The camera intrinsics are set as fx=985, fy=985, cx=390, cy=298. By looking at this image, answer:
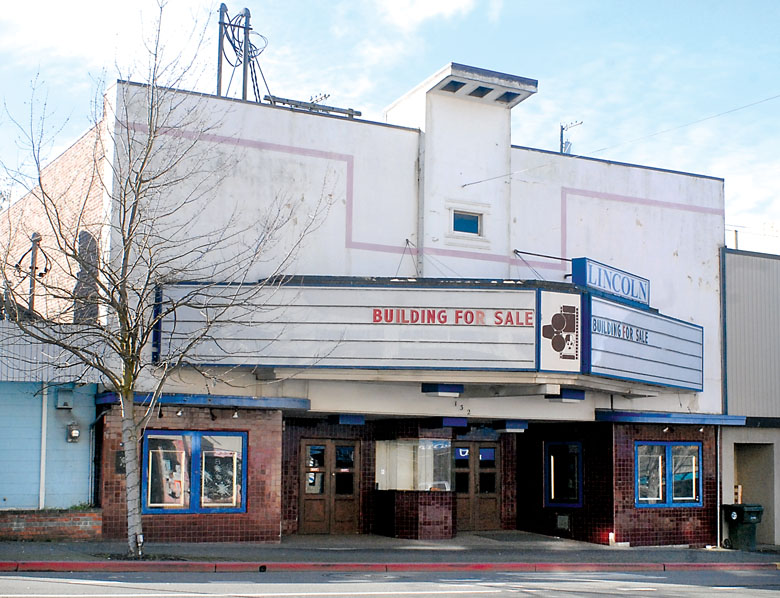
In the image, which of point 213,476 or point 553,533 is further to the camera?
point 553,533

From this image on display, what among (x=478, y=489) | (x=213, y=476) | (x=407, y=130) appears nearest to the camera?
(x=213, y=476)

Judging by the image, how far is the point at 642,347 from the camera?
70.0 feet

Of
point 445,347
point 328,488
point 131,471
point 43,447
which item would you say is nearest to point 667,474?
point 328,488

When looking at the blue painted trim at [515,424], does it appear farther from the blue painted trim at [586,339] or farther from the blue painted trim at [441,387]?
the blue painted trim at [586,339]

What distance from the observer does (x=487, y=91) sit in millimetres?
22188

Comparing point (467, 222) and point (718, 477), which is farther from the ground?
point (467, 222)

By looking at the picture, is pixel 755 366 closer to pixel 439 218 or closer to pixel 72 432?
pixel 439 218

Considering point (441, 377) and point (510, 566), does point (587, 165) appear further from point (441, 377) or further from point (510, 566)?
point (510, 566)

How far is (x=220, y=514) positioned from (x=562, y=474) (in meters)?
9.33

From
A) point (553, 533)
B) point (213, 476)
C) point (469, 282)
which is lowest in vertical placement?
point (553, 533)

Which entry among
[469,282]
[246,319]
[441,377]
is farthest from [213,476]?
[469,282]

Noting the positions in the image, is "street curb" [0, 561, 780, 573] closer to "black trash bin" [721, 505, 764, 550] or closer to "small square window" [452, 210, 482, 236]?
"black trash bin" [721, 505, 764, 550]

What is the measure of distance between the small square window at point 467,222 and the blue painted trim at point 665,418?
5305mm

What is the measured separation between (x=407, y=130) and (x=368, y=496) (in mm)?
8822
